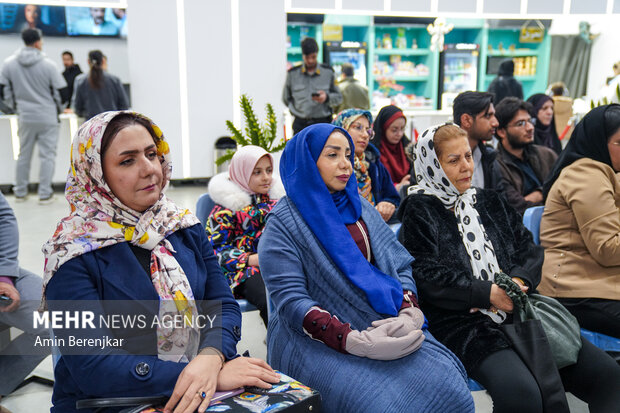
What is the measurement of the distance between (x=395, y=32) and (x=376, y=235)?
799 cm

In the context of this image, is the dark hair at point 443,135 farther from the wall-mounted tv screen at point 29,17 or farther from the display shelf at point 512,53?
the wall-mounted tv screen at point 29,17

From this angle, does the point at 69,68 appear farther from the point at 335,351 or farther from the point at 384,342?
the point at 384,342

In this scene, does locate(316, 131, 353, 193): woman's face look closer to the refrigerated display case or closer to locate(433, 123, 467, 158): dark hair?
locate(433, 123, 467, 158): dark hair

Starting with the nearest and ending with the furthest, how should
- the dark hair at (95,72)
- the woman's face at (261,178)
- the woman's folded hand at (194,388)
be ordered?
the woman's folded hand at (194,388) < the woman's face at (261,178) < the dark hair at (95,72)

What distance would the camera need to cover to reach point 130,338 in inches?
52.7

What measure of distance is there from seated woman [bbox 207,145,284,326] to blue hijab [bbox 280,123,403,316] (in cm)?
70

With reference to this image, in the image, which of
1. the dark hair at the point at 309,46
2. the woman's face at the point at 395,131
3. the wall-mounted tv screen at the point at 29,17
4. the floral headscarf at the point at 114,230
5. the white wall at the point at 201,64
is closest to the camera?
the floral headscarf at the point at 114,230

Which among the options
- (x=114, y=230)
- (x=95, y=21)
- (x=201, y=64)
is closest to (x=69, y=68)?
(x=95, y=21)

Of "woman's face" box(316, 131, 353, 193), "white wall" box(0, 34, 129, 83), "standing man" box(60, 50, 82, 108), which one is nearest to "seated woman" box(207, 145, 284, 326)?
"woman's face" box(316, 131, 353, 193)

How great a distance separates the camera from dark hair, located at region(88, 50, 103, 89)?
6.39 metres

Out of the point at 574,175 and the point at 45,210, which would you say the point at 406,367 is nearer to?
the point at 574,175

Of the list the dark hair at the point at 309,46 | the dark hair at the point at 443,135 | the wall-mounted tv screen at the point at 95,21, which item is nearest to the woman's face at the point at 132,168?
the dark hair at the point at 443,135

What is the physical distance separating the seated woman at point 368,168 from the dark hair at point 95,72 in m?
4.39

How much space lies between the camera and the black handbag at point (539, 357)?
161 centimetres
